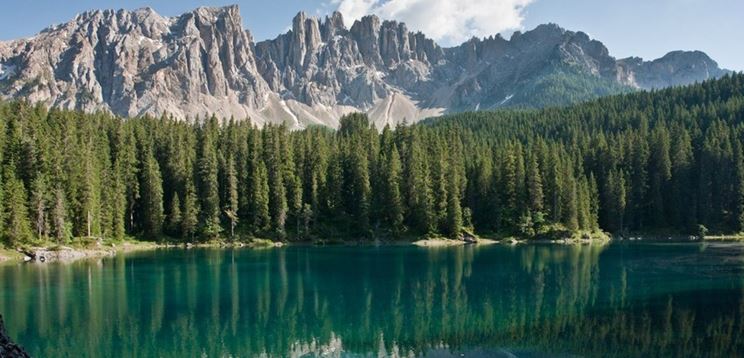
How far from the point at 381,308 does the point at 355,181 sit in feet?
249

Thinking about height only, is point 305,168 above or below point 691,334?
above

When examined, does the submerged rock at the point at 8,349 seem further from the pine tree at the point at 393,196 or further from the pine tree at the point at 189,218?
the pine tree at the point at 393,196

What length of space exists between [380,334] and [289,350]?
5.57m

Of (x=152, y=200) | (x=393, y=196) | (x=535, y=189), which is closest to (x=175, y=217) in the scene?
(x=152, y=200)

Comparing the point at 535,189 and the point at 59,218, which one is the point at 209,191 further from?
the point at 535,189

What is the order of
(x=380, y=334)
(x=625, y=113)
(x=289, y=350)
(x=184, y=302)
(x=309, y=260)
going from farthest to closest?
(x=625, y=113), (x=309, y=260), (x=184, y=302), (x=380, y=334), (x=289, y=350)

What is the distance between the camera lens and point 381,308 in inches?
1689

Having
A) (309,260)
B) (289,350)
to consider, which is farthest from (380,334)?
(309,260)

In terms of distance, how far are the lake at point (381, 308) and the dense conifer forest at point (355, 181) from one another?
32.2 metres

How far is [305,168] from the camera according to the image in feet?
405

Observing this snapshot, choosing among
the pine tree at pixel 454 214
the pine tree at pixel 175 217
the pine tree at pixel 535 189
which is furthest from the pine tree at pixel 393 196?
the pine tree at pixel 175 217

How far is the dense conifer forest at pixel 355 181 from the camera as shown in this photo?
99.5 m

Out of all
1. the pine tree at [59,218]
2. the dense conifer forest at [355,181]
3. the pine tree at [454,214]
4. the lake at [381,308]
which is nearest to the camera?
the lake at [381,308]

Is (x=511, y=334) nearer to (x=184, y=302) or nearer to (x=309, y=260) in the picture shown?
(x=184, y=302)
